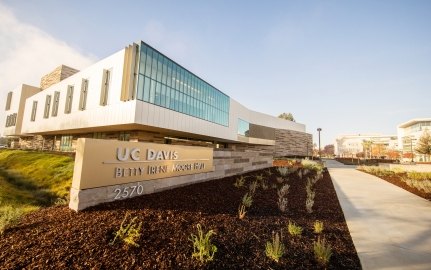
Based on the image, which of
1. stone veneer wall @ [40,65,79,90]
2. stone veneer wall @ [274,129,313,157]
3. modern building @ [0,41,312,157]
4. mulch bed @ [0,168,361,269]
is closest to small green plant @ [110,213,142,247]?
mulch bed @ [0,168,361,269]

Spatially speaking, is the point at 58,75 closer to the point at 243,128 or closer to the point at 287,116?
the point at 243,128

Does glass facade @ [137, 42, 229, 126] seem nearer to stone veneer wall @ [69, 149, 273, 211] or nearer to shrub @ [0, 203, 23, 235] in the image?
stone veneer wall @ [69, 149, 273, 211]

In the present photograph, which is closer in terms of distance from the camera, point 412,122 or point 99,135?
point 99,135

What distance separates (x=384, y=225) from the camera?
18.9 ft

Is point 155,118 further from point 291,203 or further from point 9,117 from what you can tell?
point 9,117

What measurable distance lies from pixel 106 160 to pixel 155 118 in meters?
13.6

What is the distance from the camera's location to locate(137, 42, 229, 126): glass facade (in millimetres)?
17891

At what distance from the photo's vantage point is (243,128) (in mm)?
42344

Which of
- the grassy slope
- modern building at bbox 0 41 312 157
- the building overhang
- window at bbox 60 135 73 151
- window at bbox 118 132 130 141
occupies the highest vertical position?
the building overhang

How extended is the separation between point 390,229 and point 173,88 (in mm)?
19554

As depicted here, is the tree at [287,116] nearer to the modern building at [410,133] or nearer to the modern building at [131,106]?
the modern building at [410,133]

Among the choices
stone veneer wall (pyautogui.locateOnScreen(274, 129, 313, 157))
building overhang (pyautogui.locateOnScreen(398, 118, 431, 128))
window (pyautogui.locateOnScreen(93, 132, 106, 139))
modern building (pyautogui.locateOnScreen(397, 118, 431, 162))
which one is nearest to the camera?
window (pyautogui.locateOnScreen(93, 132, 106, 139))

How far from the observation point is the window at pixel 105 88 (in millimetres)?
18922

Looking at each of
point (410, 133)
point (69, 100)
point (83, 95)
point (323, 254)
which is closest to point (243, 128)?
point (83, 95)
